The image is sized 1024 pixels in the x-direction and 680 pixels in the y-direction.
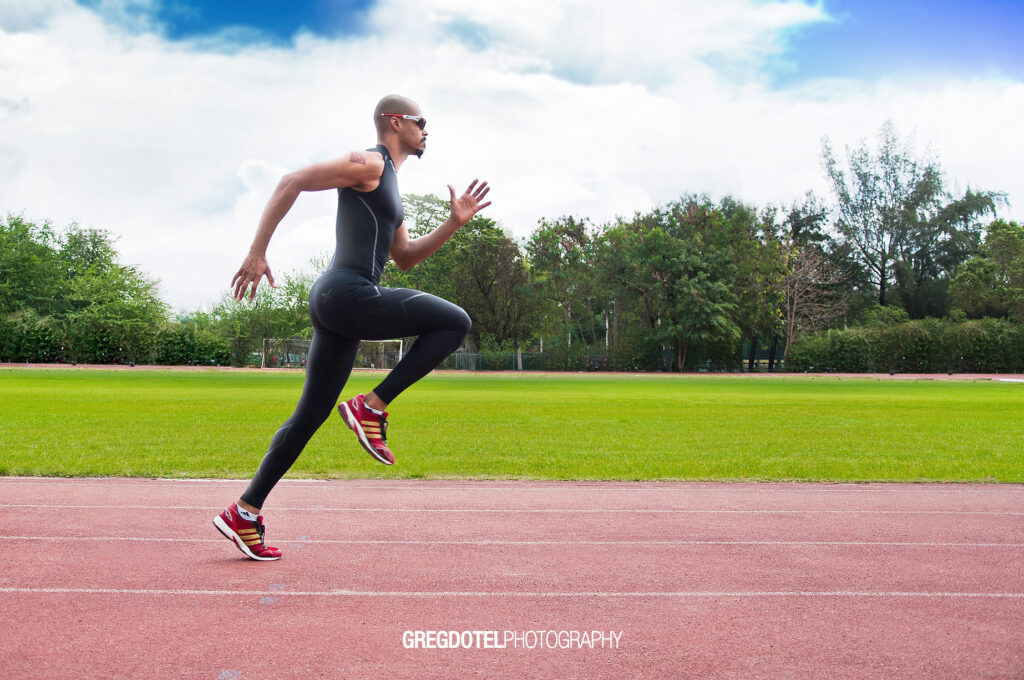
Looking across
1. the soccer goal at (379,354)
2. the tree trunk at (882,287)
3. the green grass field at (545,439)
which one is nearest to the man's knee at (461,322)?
the green grass field at (545,439)

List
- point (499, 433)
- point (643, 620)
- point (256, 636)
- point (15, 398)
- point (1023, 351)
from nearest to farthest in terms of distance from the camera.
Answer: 1. point (256, 636)
2. point (643, 620)
3. point (499, 433)
4. point (15, 398)
5. point (1023, 351)

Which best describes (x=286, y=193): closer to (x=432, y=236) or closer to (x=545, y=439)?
(x=432, y=236)

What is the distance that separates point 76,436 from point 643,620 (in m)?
12.3

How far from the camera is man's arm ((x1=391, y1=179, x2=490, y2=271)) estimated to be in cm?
478

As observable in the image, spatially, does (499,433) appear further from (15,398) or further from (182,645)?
(15,398)

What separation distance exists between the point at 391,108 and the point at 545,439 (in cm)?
1051

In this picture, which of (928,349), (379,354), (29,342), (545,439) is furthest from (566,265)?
(545,439)

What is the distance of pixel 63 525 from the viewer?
6449 mm

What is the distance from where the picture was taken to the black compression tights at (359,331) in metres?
4.21

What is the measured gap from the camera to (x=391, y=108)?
452 cm

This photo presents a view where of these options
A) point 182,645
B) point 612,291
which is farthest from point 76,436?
point 612,291

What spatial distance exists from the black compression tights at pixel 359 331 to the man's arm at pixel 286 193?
→ 352 mm

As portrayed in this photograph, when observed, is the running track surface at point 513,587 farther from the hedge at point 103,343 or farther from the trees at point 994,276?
the trees at point 994,276

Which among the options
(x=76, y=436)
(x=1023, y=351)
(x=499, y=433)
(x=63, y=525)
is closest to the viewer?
(x=63, y=525)
